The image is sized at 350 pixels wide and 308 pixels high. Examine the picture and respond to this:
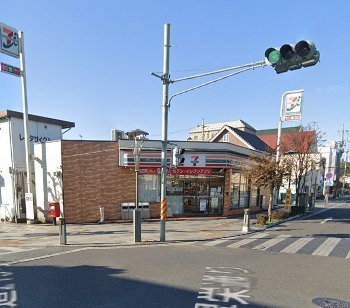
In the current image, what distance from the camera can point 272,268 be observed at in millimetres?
7504

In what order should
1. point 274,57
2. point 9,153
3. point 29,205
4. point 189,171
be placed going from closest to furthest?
1. point 274,57
2. point 29,205
3. point 9,153
4. point 189,171

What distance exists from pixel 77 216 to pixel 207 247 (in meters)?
9.04

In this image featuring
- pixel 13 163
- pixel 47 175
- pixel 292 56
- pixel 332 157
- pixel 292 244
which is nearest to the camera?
pixel 292 56

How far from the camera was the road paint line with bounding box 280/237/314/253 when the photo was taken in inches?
386

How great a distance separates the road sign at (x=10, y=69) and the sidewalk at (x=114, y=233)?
867cm

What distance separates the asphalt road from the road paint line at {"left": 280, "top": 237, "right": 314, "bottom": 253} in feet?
0.24

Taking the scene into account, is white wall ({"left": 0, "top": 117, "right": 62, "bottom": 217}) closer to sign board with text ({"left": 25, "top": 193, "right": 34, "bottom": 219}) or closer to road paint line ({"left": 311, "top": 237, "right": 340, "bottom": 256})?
sign board with text ({"left": 25, "top": 193, "right": 34, "bottom": 219})

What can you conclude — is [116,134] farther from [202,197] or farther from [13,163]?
[202,197]

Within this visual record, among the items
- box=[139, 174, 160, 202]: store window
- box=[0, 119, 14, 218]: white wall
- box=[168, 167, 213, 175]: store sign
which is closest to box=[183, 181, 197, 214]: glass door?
box=[168, 167, 213, 175]: store sign

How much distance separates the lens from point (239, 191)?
68.3 ft

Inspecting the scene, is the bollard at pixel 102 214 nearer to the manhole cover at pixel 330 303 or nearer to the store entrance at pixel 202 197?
the store entrance at pixel 202 197

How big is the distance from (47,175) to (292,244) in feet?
46.4

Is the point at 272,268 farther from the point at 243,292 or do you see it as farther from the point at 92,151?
the point at 92,151

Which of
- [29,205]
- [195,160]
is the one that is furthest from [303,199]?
[29,205]
